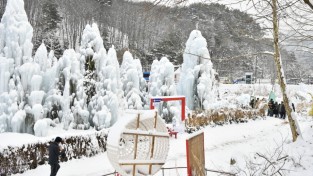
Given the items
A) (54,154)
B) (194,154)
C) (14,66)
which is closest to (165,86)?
(14,66)

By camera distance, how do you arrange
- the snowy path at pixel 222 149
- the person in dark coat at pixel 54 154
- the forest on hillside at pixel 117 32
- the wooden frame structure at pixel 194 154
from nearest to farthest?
the wooden frame structure at pixel 194 154 < the person in dark coat at pixel 54 154 < the snowy path at pixel 222 149 < the forest on hillside at pixel 117 32

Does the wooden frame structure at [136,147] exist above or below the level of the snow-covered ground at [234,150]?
above

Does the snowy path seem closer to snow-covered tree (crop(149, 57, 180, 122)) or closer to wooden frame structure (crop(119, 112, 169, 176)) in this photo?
wooden frame structure (crop(119, 112, 169, 176))

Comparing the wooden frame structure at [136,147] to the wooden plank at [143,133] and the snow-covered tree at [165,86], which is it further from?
the snow-covered tree at [165,86]

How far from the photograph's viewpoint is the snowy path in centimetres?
1072

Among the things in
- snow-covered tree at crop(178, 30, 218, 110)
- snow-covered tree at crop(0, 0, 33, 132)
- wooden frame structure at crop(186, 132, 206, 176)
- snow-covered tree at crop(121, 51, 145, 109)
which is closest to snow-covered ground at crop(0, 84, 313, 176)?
wooden frame structure at crop(186, 132, 206, 176)

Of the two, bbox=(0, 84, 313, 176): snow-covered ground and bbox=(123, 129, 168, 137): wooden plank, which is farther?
bbox=(0, 84, 313, 176): snow-covered ground

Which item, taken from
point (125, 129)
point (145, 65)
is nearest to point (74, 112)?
point (125, 129)

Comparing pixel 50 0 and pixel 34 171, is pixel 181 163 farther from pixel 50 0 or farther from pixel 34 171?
pixel 50 0

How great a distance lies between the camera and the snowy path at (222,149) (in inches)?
422

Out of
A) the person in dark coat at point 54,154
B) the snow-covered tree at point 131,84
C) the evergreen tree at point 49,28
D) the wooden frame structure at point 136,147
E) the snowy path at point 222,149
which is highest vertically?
the evergreen tree at point 49,28

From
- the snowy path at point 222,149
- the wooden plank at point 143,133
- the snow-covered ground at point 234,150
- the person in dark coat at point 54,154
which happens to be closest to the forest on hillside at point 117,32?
the snowy path at point 222,149

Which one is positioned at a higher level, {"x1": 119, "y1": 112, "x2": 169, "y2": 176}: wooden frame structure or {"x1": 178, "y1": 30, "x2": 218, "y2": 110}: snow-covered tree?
{"x1": 178, "y1": 30, "x2": 218, "y2": 110}: snow-covered tree

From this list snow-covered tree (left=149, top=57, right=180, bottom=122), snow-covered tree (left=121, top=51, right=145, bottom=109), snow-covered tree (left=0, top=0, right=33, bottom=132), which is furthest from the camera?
snow-covered tree (left=149, top=57, right=180, bottom=122)
